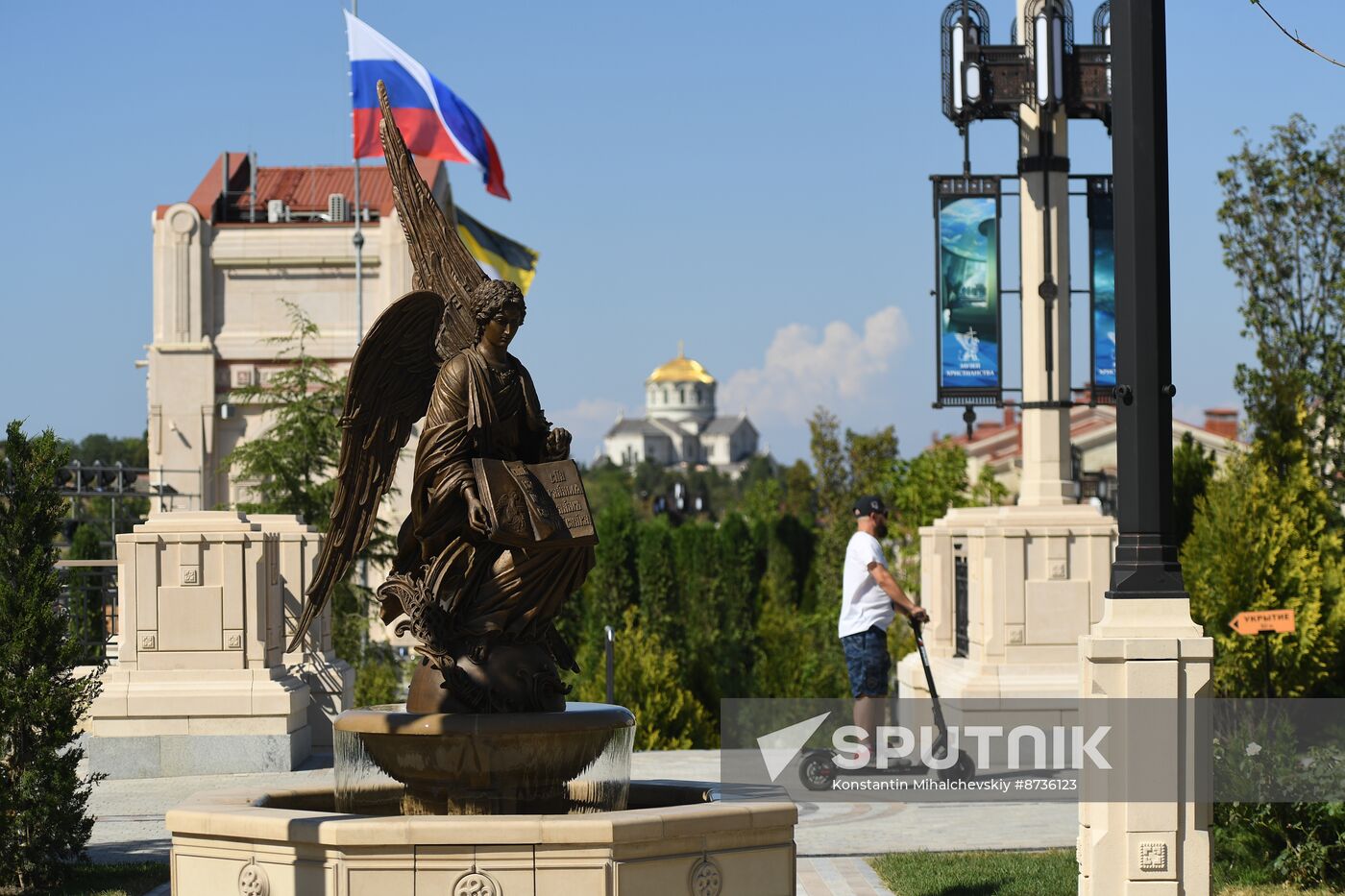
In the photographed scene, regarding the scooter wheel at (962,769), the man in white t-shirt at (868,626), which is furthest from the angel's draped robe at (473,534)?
the scooter wheel at (962,769)

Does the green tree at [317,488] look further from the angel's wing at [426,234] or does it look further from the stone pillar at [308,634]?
the angel's wing at [426,234]

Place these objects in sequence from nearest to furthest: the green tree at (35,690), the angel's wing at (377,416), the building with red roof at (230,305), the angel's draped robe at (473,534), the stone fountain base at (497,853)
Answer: the stone fountain base at (497,853), the angel's draped robe at (473,534), the angel's wing at (377,416), the green tree at (35,690), the building with red roof at (230,305)

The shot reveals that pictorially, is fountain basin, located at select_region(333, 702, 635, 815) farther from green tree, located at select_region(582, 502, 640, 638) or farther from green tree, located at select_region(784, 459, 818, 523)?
green tree, located at select_region(784, 459, 818, 523)

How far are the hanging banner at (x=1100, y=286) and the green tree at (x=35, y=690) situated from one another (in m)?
10.1

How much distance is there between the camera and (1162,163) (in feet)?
27.6

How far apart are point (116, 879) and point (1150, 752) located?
19.1 feet

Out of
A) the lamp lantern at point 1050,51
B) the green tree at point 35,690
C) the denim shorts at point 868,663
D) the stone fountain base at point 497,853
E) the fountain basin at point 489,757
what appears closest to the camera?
the stone fountain base at point 497,853

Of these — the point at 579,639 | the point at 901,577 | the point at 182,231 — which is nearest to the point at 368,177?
the point at 182,231

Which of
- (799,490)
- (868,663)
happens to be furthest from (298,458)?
(799,490)

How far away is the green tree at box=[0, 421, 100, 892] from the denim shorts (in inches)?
205

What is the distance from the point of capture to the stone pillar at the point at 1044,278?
16141mm

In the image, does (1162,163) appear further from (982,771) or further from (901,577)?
(901,577)

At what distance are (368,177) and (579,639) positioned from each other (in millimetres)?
28500

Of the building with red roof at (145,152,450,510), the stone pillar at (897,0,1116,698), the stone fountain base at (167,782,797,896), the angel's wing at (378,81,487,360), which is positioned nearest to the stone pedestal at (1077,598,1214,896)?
the stone fountain base at (167,782,797,896)
